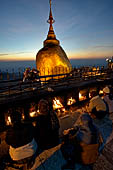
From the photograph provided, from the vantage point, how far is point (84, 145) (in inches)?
107

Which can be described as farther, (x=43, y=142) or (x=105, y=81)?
(x=105, y=81)

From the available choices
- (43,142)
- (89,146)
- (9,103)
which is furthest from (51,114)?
(9,103)

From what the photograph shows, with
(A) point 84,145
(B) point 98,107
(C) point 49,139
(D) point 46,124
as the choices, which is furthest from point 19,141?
(B) point 98,107

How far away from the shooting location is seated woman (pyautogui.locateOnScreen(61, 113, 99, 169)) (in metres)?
2.71

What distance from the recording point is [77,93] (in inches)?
324

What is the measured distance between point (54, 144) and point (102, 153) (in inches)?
70.4

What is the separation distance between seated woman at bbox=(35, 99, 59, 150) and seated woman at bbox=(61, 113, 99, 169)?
26.2 inches

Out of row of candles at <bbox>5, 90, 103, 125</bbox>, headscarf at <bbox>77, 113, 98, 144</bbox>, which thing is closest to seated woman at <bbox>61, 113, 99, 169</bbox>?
headscarf at <bbox>77, 113, 98, 144</bbox>

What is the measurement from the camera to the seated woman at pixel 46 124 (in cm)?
327

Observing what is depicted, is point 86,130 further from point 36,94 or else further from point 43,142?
point 36,94

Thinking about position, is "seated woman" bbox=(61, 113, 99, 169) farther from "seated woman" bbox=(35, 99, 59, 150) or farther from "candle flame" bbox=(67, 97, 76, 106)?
"candle flame" bbox=(67, 97, 76, 106)

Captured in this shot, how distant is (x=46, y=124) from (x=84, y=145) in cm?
132

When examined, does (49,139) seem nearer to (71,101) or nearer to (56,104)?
(56,104)

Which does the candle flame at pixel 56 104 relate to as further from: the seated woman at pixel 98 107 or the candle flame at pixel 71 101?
the seated woman at pixel 98 107
